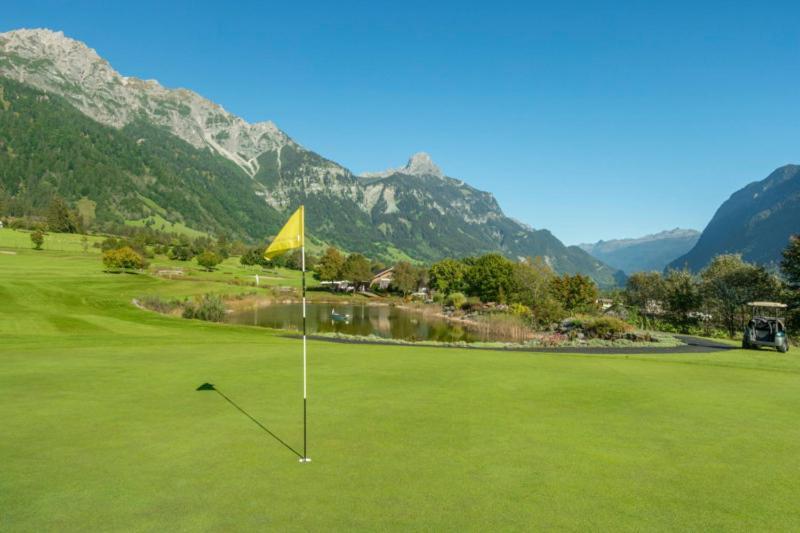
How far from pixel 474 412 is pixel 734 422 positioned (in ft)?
19.2

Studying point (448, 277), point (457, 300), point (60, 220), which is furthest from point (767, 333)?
point (60, 220)

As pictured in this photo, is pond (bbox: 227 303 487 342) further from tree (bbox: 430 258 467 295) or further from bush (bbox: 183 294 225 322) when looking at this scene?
tree (bbox: 430 258 467 295)

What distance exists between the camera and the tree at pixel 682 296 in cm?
6419

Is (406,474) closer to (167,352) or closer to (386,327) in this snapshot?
(167,352)

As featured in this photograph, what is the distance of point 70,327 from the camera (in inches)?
1283

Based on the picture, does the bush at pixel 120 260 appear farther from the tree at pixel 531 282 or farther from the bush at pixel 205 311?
the tree at pixel 531 282

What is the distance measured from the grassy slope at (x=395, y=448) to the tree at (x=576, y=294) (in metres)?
55.1

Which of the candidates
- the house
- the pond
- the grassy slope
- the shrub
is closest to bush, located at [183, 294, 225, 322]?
the pond

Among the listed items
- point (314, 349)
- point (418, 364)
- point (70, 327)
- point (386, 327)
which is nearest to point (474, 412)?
point (418, 364)

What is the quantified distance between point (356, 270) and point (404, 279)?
53.6 ft

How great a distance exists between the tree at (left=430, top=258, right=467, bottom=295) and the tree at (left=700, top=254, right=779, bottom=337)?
55.6 metres

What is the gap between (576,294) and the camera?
72.6 m

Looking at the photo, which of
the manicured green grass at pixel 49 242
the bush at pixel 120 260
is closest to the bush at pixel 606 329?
the bush at pixel 120 260

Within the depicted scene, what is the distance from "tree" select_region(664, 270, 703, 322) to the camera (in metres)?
64.2
